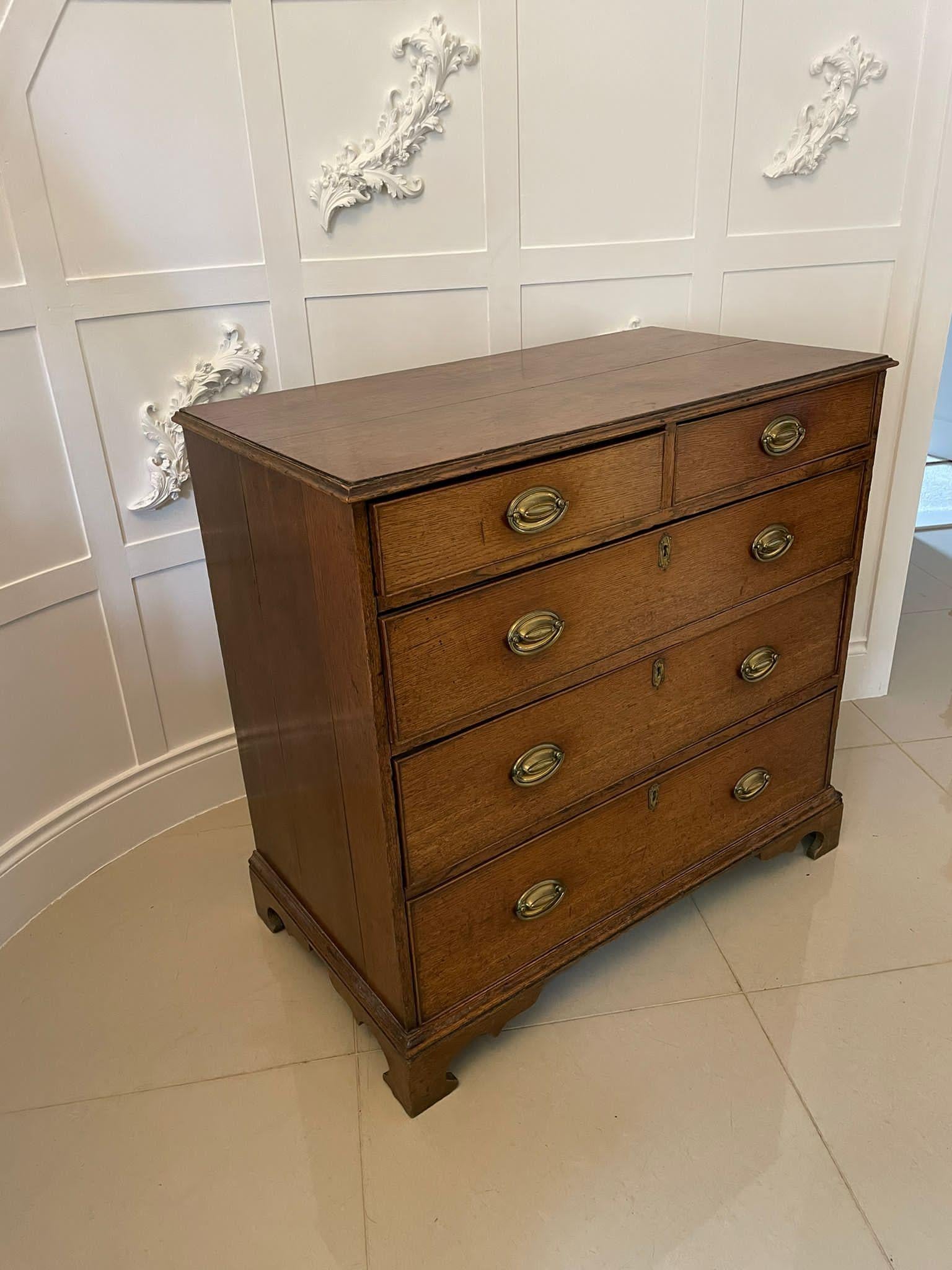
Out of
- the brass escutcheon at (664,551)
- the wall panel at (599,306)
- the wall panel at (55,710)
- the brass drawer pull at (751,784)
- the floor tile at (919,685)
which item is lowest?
the floor tile at (919,685)

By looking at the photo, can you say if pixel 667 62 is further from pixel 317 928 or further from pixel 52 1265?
pixel 52 1265

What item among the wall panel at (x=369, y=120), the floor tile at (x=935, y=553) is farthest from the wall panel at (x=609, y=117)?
the floor tile at (x=935, y=553)

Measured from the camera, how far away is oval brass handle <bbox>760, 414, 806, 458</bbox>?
61.9 inches

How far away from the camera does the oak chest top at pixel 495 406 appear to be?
1241 mm

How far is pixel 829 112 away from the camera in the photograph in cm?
206

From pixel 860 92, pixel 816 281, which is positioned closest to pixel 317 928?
pixel 816 281

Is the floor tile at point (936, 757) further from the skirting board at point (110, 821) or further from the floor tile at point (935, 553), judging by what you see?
the skirting board at point (110, 821)

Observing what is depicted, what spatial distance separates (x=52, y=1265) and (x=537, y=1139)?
28.7 inches

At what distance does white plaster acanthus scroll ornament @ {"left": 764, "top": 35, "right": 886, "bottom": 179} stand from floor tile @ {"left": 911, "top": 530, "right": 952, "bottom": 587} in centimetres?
186

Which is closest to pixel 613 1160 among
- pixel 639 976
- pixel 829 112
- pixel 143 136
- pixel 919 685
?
pixel 639 976

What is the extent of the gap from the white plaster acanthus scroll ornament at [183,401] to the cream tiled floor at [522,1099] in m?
0.86

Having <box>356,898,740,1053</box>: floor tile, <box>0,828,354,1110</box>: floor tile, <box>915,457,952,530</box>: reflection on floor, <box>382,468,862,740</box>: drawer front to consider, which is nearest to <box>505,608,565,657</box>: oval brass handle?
<box>382,468,862,740</box>: drawer front

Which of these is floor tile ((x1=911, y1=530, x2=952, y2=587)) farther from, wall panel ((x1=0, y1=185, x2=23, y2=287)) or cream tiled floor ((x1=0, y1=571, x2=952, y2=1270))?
wall panel ((x1=0, y1=185, x2=23, y2=287))

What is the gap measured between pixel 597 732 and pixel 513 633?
306 millimetres
